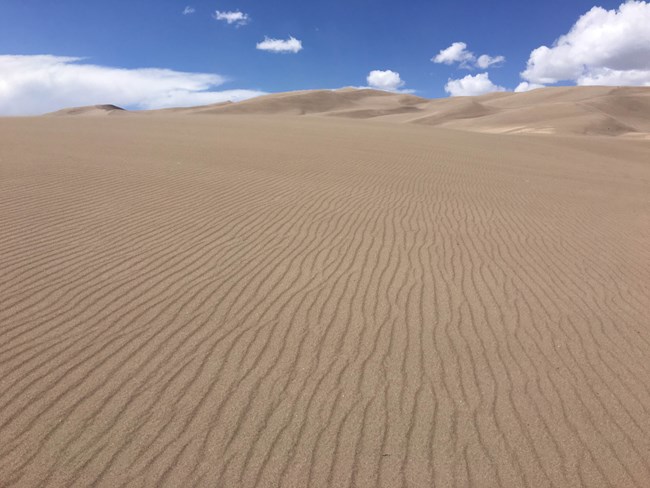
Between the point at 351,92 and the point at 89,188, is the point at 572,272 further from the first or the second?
the point at 351,92

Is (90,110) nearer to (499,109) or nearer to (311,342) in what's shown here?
(499,109)

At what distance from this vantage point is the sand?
11.5ft

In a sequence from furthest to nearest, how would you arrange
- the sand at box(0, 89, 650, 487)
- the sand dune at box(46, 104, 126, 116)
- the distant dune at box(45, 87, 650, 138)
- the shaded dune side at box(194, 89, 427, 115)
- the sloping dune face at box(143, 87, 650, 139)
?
the sand dune at box(46, 104, 126, 116), the shaded dune side at box(194, 89, 427, 115), the distant dune at box(45, 87, 650, 138), the sloping dune face at box(143, 87, 650, 139), the sand at box(0, 89, 650, 487)

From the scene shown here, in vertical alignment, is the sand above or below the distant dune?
above

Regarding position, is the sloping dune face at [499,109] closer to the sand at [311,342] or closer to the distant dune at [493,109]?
the distant dune at [493,109]

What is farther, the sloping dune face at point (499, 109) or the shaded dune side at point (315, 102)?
the shaded dune side at point (315, 102)

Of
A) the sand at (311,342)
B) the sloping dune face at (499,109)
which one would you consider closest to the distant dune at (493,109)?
the sloping dune face at (499,109)

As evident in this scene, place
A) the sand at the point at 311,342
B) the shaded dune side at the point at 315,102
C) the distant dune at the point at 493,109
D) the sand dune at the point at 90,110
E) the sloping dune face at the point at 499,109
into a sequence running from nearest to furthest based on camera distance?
the sand at the point at 311,342
the sloping dune face at the point at 499,109
the distant dune at the point at 493,109
the shaded dune side at the point at 315,102
the sand dune at the point at 90,110

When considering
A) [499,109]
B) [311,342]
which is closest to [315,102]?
[499,109]

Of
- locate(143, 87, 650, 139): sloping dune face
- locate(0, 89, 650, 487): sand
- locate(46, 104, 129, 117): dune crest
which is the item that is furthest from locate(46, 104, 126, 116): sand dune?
locate(0, 89, 650, 487): sand

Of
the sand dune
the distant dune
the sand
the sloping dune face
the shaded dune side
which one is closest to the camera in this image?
the sand

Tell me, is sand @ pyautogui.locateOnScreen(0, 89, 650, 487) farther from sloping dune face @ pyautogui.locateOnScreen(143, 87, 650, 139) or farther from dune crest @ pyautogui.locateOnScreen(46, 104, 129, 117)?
dune crest @ pyautogui.locateOnScreen(46, 104, 129, 117)

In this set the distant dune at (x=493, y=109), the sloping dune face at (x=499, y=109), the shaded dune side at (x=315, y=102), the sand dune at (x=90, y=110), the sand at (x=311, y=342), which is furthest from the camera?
the sand dune at (x=90, y=110)

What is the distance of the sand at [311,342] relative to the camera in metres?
3.50
